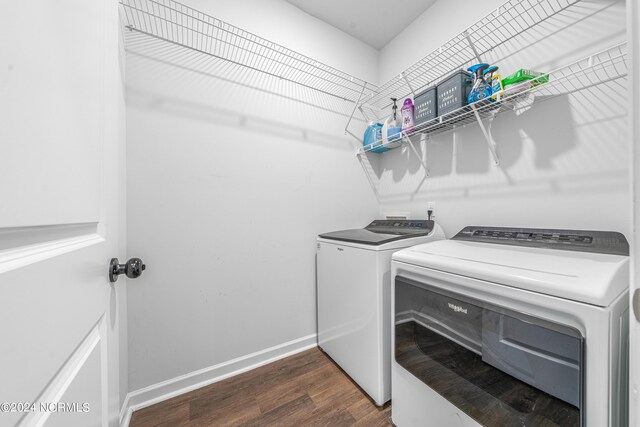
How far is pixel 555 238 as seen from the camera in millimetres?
1111

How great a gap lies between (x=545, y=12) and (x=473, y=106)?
583 mm

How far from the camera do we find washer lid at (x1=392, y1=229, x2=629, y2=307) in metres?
0.64

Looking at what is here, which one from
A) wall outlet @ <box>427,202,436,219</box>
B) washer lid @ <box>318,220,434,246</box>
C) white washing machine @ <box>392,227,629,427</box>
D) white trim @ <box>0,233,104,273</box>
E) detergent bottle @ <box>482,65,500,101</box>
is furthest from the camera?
wall outlet @ <box>427,202,436,219</box>

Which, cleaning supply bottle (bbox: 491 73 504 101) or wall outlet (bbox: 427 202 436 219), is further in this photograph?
wall outlet (bbox: 427 202 436 219)

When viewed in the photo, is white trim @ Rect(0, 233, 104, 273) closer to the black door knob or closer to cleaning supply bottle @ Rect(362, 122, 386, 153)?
the black door knob

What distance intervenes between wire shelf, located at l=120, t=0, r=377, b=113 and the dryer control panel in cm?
149

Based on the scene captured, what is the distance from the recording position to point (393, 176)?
2145 millimetres

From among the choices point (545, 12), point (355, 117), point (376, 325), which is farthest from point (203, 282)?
point (545, 12)

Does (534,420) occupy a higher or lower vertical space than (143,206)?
lower

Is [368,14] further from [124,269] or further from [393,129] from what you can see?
[124,269]

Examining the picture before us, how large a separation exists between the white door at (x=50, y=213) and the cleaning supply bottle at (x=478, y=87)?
1609mm

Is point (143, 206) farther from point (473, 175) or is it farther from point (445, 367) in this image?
point (473, 175)

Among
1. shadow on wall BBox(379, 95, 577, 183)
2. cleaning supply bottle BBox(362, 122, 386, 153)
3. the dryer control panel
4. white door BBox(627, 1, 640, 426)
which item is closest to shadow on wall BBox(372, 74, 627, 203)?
shadow on wall BBox(379, 95, 577, 183)

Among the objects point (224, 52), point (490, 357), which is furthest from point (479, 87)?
point (224, 52)
